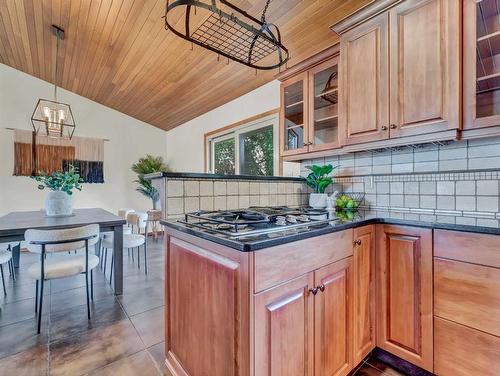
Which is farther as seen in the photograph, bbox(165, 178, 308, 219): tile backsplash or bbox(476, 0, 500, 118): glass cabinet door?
bbox(165, 178, 308, 219): tile backsplash

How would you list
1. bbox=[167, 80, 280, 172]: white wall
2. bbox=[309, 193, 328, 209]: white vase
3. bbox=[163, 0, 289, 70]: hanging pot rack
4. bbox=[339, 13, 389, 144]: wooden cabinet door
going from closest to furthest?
bbox=[163, 0, 289, 70]: hanging pot rack < bbox=[339, 13, 389, 144]: wooden cabinet door < bbox=[309, 193, 328, 209]: white vase < bbox=[167, 80, 280, 172]: white wall

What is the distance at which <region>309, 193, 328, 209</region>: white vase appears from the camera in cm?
204

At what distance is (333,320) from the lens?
119cm

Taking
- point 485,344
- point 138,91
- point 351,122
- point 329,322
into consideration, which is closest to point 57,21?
point 138,91

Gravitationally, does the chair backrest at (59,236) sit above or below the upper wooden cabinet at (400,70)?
below

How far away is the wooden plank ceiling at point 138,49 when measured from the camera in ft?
7.07

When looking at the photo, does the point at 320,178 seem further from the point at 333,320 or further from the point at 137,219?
the point at 137,219

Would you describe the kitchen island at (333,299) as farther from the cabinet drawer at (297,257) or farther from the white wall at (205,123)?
the white wall at (205,123)

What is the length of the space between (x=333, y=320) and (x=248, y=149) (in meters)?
2.85

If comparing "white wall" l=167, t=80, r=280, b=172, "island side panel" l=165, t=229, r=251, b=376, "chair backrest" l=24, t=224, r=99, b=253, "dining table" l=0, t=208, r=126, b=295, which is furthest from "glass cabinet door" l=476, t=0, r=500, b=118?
"dining table" l=0, t=208, r=126, b=295

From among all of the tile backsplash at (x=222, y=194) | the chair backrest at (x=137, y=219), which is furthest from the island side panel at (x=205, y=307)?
the chair backrest at (x=137, y=219)

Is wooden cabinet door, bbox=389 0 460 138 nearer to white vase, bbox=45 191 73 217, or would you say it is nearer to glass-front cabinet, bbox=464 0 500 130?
glass-front cabinet, bbox=464 0 500 130

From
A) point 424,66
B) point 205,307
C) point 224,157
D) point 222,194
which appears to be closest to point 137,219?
point 224,157

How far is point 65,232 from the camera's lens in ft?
6.59
